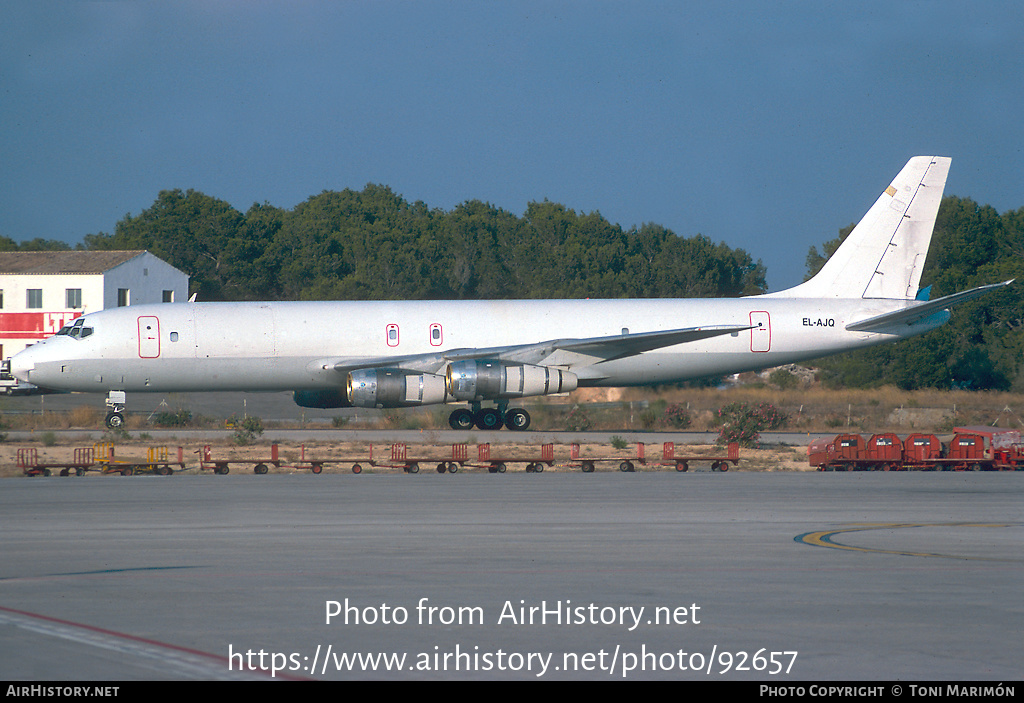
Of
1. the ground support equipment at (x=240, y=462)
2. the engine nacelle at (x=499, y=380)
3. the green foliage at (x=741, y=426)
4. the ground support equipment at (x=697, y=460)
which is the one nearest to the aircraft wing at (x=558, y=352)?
the engine nacelle at (x=499, y=380)

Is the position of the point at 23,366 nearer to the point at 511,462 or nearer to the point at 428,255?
the point at 511,462

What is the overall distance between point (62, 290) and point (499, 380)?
3746cm

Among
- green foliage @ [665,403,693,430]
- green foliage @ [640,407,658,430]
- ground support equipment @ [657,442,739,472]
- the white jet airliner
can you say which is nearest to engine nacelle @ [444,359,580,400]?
the white jet airliner

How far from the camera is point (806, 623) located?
324 inches

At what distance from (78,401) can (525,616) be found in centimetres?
4188

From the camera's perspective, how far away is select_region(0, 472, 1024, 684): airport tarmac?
721cm

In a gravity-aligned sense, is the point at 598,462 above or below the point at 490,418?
below

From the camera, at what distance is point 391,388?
1096 inches

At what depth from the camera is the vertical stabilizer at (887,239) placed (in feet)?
109

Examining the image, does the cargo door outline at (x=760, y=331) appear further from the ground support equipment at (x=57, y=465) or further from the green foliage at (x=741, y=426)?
the ground support equipment at (x=57, y=465)

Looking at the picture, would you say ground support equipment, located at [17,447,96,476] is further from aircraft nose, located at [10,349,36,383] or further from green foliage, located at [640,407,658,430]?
green foliage, located at [640,407,658,430]

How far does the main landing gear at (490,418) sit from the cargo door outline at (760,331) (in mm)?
7088

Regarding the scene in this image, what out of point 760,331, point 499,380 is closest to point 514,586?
point 499,380

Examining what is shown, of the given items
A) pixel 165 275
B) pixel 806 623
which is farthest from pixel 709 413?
pixel 165 275
